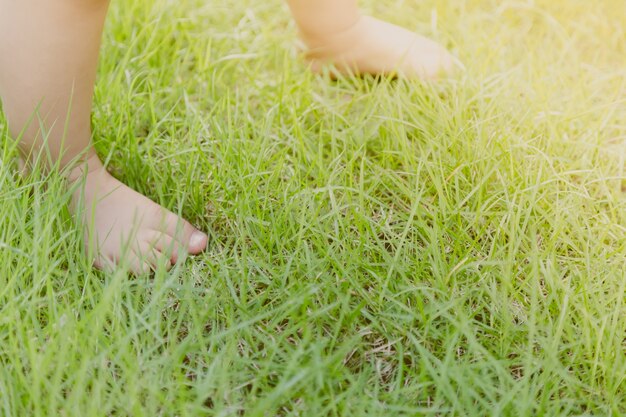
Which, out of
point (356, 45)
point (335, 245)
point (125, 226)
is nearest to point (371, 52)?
point (356, 45)

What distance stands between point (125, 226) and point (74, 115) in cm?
21

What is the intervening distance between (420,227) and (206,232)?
373 millimetres

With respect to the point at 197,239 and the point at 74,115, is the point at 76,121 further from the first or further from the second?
the point at 197,239

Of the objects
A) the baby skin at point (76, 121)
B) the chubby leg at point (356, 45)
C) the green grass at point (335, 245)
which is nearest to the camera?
the green grass at point (335, 245)

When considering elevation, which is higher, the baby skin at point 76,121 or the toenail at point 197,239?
the baby skin at point 76,121

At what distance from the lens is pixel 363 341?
3.47 feet

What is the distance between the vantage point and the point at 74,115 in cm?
120

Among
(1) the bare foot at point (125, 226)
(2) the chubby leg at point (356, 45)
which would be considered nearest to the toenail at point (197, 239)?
(1) the bare foot at point (125, 226)

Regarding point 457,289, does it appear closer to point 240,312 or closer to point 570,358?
point 570,358

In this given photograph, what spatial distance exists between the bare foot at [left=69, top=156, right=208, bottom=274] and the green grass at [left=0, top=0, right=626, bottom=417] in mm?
30

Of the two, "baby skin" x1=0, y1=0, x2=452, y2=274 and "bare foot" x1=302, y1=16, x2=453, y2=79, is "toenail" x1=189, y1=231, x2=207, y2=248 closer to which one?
"baby skin" x1=0, y1=0, x2=452, y2=274

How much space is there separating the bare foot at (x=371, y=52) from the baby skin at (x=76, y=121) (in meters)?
0.59

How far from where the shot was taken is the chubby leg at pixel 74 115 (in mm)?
1113

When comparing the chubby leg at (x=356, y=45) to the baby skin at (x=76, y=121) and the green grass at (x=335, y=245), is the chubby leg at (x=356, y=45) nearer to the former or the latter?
the green grass at (x=335, y=245)
